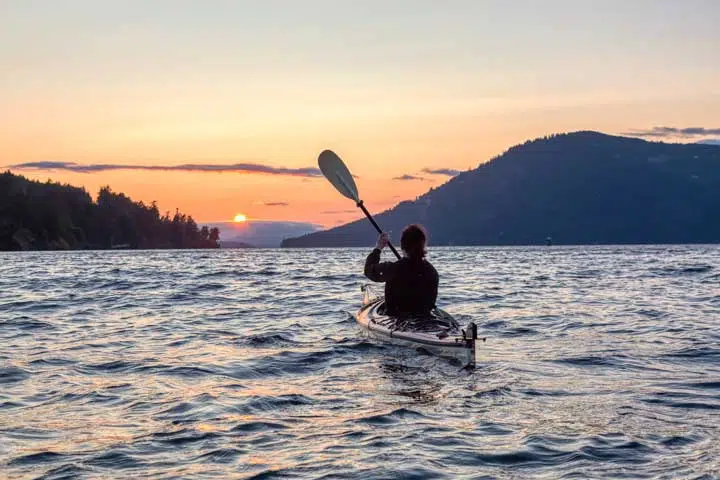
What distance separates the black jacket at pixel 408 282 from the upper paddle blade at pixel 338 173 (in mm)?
6820

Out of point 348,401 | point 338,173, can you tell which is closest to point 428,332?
point 348,401

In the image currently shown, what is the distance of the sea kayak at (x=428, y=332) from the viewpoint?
36.5 ft

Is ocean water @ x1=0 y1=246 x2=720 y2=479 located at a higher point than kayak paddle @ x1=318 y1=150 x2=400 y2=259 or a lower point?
lower

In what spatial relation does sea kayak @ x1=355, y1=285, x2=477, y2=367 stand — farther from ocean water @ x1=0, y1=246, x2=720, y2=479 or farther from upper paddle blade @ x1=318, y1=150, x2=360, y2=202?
upper paddle blade @ x1=318, y1=150, x2=360, y2=202

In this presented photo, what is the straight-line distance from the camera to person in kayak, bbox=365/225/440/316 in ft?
42.1

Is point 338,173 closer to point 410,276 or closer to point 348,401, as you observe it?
point 410,276

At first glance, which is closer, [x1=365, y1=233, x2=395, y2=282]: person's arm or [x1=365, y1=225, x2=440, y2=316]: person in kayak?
[x1=365, y1=225, x2=440, y2=316]: person in kayak

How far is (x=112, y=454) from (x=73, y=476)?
0.60 meters

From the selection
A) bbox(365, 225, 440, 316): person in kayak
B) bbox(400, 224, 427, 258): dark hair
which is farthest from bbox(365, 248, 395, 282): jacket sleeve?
bbox(400, 224, 427, 258): dark hair

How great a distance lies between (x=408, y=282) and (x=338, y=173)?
769 cm

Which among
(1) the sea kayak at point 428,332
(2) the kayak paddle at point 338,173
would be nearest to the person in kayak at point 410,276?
(1) the sea kayak at point 428,332

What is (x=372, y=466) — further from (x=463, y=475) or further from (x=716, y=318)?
(x=716, y=318)

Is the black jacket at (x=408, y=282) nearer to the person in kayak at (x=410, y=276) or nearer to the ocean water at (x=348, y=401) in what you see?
the person in kayak at (x=410, y=276)

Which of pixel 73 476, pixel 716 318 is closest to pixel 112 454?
pixel 73 476
